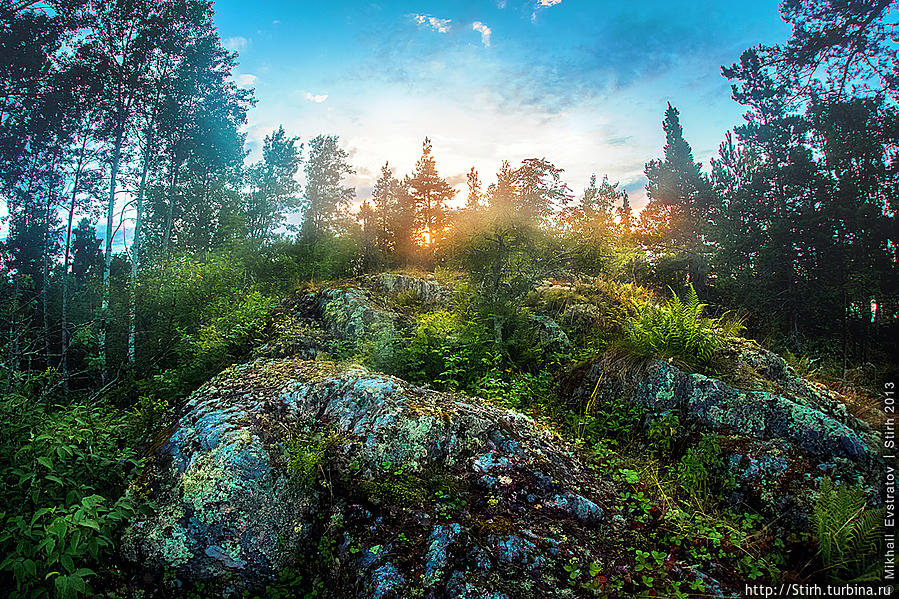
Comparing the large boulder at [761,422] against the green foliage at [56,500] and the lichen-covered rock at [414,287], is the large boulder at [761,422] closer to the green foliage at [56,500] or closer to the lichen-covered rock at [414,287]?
the lichen-covered rock at [414,287]

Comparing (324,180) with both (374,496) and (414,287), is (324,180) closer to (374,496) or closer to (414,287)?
(414,287)

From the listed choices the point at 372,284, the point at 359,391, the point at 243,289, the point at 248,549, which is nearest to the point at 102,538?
the point at 248,549

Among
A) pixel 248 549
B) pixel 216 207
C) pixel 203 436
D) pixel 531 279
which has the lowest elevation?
pixel 248 549

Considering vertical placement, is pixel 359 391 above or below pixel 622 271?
below

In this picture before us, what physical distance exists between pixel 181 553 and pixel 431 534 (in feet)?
6.56

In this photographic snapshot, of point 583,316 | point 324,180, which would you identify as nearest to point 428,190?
point 324,180

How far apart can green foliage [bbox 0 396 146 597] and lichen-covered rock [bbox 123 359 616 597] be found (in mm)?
331

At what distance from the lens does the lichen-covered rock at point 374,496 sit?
2920 mm

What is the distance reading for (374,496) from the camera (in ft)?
11.5

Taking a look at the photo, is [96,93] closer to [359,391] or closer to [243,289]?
[243,289]

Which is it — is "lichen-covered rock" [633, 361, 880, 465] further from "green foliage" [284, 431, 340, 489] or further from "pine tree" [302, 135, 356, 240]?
"pine tree" [302, 135, 356, 240]

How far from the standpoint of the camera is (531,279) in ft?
25.2

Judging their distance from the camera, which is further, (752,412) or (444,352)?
(444,352)

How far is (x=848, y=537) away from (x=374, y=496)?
12.0ft
